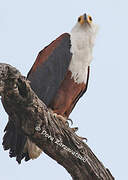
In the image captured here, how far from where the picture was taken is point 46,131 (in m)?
5.30

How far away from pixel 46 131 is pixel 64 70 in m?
2.00

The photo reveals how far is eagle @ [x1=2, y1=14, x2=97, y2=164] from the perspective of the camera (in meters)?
7.07

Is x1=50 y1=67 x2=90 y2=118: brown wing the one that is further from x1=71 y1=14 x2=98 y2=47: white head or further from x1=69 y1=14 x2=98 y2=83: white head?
x1=71 y1=14 x2=98 y2=47: white head

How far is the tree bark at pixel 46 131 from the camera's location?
4.70 m

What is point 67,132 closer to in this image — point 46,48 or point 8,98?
point 8,98

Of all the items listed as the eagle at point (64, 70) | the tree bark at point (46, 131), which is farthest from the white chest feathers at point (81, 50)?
the tree bark at point (46, 131)

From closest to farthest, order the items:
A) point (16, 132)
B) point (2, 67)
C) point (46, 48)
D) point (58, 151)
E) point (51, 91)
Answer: point (2, 67), point (58, 151), point (16, 132), point (51, 91), point (46, 48)

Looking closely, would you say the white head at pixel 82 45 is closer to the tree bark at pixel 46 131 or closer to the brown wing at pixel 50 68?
the brown wing at pixel 50 68

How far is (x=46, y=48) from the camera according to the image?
7523 mm

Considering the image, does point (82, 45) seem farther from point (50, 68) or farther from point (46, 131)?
point (46, 131)

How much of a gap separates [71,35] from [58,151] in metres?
2.60

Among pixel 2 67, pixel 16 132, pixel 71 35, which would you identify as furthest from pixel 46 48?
pixel 2 67

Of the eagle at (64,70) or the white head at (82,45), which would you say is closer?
the eagle at (64,70)

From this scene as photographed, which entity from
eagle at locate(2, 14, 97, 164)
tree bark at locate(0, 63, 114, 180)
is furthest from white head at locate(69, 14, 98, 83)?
tree bark at locate(0, 63, 114, 180)
